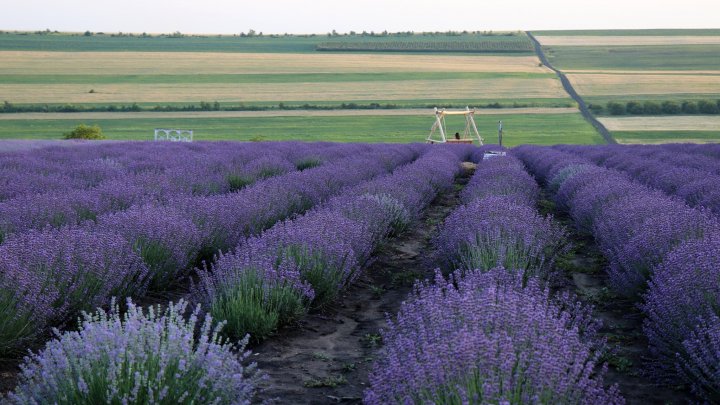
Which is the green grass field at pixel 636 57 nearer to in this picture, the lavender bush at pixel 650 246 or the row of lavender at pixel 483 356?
the lavender bush at pixel 650 246

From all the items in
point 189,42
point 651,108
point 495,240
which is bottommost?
point 651,108

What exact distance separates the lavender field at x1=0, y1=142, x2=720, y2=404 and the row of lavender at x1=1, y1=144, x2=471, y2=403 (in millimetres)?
13

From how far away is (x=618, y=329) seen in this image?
4.69m

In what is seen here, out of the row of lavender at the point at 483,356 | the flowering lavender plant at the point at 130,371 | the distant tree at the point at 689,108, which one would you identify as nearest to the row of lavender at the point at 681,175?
the row of lavender at the point at 483,356

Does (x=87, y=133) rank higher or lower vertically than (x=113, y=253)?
lower

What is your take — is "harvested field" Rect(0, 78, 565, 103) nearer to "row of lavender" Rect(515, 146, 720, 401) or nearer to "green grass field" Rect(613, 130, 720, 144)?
"green grass field" Rect(613, 130, 720, 144)

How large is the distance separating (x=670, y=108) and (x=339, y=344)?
45367 mm

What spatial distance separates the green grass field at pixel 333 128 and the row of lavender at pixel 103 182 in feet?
79.2

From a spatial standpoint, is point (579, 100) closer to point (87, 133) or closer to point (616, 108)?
point (616, 108)

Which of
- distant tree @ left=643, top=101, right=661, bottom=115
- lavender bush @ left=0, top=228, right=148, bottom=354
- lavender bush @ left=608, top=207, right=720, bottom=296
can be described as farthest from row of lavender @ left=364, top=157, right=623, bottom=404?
distant tree @ left=643, top=101, right=661, bottom=115

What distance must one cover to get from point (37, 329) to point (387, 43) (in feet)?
262

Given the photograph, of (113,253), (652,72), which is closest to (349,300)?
(113,253)

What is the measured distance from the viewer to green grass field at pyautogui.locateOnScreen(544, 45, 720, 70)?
62228mm

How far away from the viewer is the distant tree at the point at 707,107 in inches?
1781
